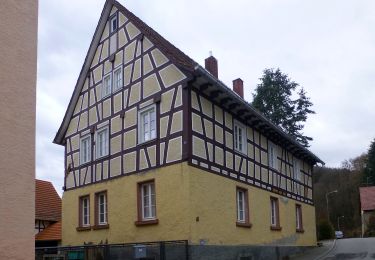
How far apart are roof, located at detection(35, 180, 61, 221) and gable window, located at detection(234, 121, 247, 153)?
14.3 metres

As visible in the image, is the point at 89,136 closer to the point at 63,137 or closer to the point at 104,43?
the point at 63,137

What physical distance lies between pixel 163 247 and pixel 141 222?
7.79ft

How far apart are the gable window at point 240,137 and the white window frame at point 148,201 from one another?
4.06 meters

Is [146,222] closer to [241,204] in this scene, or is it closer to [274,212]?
[241,204]

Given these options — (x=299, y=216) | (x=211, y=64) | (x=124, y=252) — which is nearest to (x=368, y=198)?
(x=299, y=216)

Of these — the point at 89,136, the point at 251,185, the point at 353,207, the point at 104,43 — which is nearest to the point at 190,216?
the point at 251,185

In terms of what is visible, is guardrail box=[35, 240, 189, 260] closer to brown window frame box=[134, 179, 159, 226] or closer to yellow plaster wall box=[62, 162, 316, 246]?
yellow plaster wall box=[62, 162, 316, 246]

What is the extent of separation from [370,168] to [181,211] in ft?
180

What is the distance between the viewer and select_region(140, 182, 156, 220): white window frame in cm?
1888

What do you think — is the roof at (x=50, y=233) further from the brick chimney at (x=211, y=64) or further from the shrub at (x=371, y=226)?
the shrub at (x=371, y=226)

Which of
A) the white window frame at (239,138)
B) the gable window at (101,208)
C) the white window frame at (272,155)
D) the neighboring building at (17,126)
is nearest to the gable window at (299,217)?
the white window frame at (272,155)

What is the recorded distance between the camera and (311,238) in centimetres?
2962

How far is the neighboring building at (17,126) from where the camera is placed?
31.0 feet

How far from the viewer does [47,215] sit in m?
30.7
